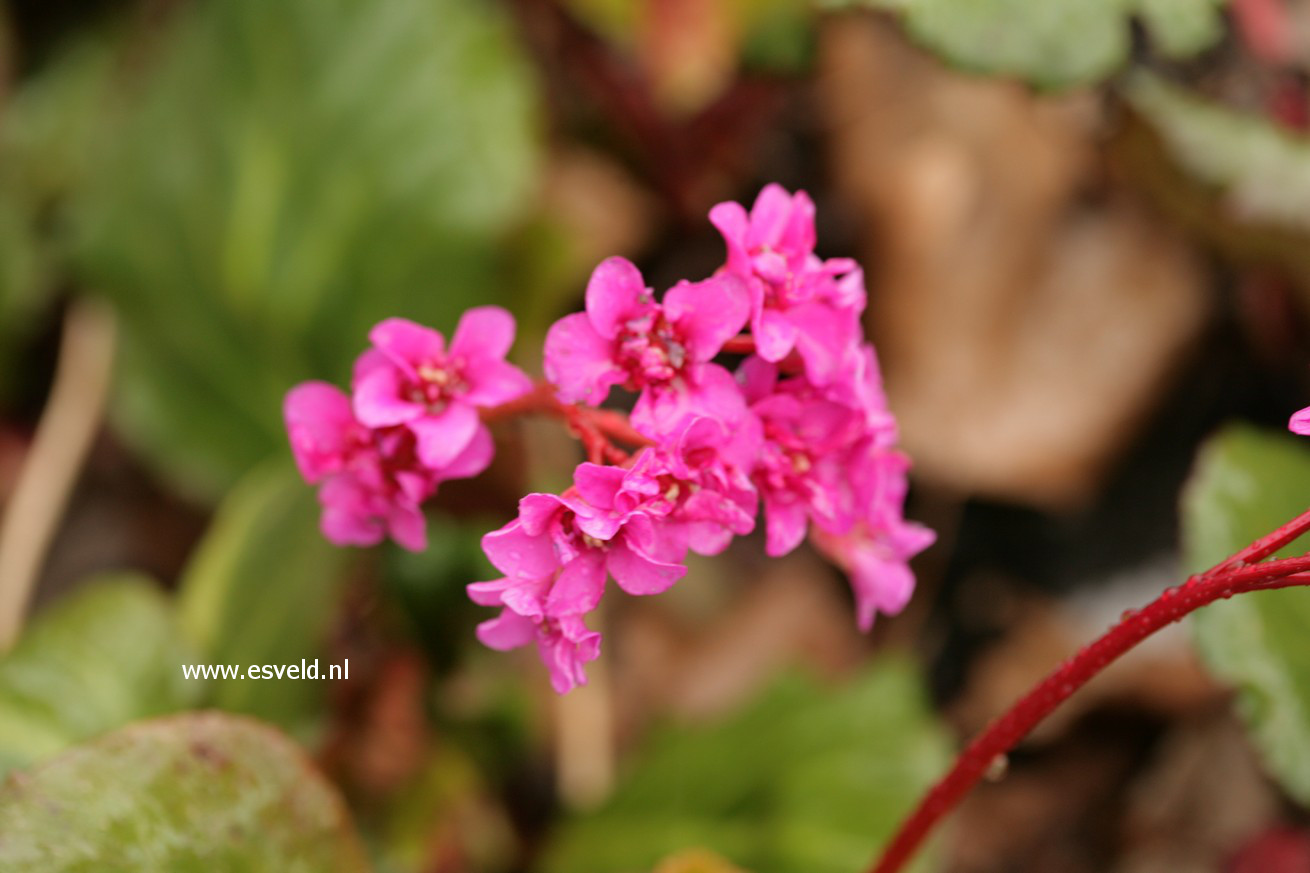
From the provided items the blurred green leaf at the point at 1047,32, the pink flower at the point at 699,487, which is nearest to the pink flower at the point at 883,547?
the pink flower at the point at 699,487

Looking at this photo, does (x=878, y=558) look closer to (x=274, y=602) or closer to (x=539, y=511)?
(x=539, y=511)

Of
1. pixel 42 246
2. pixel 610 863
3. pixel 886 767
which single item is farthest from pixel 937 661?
pixel 42 246

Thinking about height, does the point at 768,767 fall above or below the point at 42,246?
below

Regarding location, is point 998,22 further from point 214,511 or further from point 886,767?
point 214,511

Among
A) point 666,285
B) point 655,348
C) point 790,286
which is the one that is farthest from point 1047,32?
point 666,285

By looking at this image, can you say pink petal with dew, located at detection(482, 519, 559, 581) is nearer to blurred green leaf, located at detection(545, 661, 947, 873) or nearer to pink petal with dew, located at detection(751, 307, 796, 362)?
pink petal with dew, located at detection(751, 307, 796, 362)
